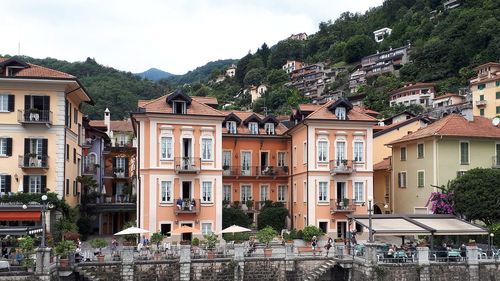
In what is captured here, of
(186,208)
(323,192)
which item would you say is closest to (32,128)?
(186,208)

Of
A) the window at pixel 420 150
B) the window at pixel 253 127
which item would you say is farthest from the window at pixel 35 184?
the window at pixel 420 150

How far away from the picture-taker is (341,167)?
144 ft

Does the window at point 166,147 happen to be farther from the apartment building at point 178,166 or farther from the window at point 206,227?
the window at point 206,227

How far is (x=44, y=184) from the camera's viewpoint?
3797cm

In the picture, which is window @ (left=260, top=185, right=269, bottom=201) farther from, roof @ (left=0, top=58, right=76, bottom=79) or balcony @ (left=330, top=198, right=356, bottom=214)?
roof @ (left=0, top=58, right=76, bottom=79)

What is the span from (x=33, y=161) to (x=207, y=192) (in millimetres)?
12312

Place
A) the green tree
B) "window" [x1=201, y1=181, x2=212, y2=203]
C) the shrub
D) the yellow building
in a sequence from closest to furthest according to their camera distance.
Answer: the green tree → the shrub → "window" [x1=201, y1=181, x2=212, y2=203] → the yellow building

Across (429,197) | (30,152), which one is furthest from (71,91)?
(429,197)

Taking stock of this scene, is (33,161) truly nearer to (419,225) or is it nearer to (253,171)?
(253,171)

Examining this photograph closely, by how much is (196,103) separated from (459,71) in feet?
251

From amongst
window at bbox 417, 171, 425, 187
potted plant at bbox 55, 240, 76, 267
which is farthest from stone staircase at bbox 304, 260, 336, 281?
window at bbox 417, 171, 425, 187

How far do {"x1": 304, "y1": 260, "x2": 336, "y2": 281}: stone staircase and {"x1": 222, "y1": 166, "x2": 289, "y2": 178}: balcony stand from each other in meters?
16.6

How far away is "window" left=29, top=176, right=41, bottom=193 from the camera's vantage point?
124ft

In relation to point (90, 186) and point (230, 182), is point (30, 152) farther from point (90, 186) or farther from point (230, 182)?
point (230, 182)
